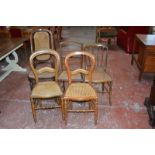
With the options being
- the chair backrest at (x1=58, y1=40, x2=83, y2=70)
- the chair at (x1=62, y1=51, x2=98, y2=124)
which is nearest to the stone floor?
the chair at (x1=62, y1=51, x2=98, y2=124)

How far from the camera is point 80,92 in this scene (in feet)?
7.34

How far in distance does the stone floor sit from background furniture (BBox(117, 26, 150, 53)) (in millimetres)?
1307

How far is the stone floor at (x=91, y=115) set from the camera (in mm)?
2346

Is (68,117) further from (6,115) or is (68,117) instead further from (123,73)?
(123,73)

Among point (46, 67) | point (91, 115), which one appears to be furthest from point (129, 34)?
point (46, 67)

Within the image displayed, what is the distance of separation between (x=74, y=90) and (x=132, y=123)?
799mm

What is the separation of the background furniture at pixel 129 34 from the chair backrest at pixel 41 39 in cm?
238

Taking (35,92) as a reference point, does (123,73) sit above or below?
below

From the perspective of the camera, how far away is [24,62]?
4.34m

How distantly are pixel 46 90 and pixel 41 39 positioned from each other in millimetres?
1022

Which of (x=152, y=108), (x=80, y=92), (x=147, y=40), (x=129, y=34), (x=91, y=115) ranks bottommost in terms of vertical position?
(x=91, y=115)

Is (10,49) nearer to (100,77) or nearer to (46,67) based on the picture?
(46,67)
